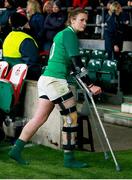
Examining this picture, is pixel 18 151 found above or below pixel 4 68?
below

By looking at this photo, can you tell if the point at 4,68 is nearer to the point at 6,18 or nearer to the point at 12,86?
the point at 12,86

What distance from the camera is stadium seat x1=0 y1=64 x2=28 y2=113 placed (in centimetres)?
921

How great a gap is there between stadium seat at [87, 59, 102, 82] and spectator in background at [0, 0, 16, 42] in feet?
6.27

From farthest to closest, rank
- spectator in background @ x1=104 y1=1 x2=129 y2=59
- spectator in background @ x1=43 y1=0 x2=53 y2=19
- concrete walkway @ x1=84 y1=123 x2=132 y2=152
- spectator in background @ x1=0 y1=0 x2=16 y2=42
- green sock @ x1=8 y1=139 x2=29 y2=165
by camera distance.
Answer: spectator in background @ x1=43 y1=0 x2=53 y2=19 < spectator in background @ x1=104 y1=1 x2=129 y2=59 < spectator in background @ x1=0 y1=0 x2=16 y2=42 < concrete walkway @ x1=84 y1=123 x2=132 y2=152 < green sock @ x1=8 y1=139 x2=29 y2=165

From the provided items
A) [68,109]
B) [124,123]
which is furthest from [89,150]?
[124,123]

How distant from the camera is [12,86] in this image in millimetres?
9305

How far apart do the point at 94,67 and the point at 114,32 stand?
109 centimetres

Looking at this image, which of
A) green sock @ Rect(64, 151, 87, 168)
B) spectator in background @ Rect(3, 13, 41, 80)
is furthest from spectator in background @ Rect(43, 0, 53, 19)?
green sock @ Rect(64, 151, 87, 168)

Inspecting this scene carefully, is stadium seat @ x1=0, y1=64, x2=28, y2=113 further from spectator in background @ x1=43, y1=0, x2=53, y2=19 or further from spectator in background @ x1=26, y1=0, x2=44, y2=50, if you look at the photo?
spectator in background @ x1=43, y1=0, x2=53, y2=19

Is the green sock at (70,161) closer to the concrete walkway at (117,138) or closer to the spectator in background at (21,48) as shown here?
the concrete walkway at (117,138)

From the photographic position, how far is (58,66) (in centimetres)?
788

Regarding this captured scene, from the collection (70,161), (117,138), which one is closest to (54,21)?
(117,138)

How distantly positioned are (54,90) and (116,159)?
136 cm

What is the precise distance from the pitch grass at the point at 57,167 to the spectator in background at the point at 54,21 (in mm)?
5869
